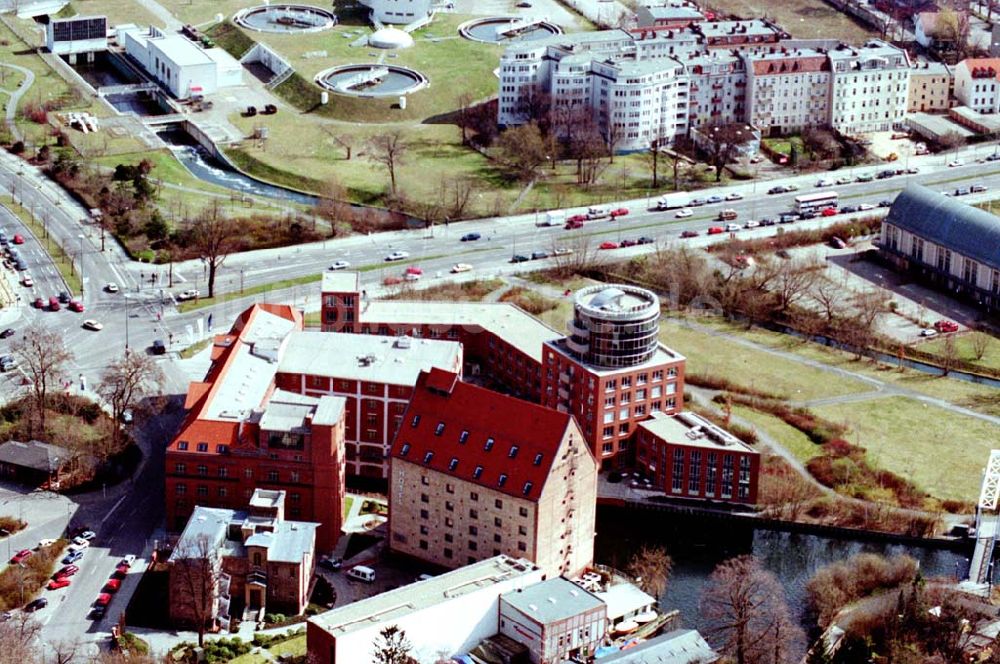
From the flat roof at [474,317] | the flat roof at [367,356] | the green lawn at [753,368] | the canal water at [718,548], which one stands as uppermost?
the flat roof at [367,356]

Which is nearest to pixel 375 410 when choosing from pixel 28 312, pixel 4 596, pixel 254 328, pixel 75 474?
pixel 254 328

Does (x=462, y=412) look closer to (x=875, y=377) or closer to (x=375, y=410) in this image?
(x=375, y=410)

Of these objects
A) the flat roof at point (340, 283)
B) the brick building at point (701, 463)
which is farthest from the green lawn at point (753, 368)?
the flat roof at point (340, 283)

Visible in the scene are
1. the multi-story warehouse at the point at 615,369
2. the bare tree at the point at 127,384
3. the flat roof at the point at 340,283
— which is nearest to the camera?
the multi-story warehouse at the point at 615,369

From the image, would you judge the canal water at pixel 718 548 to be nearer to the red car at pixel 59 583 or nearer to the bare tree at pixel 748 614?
the bare tree at pixel 748 614

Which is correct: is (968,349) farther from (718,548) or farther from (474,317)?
(474,317)

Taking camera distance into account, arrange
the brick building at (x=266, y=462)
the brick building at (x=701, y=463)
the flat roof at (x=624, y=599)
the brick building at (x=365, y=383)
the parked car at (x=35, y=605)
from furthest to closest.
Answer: the brick building at (x=365, y=383), the brick building at (x=701, y=463), the brick building at (x=266, y=462), the flat roof at (x=624, y=599), the parked car at (x=35, y=605)
